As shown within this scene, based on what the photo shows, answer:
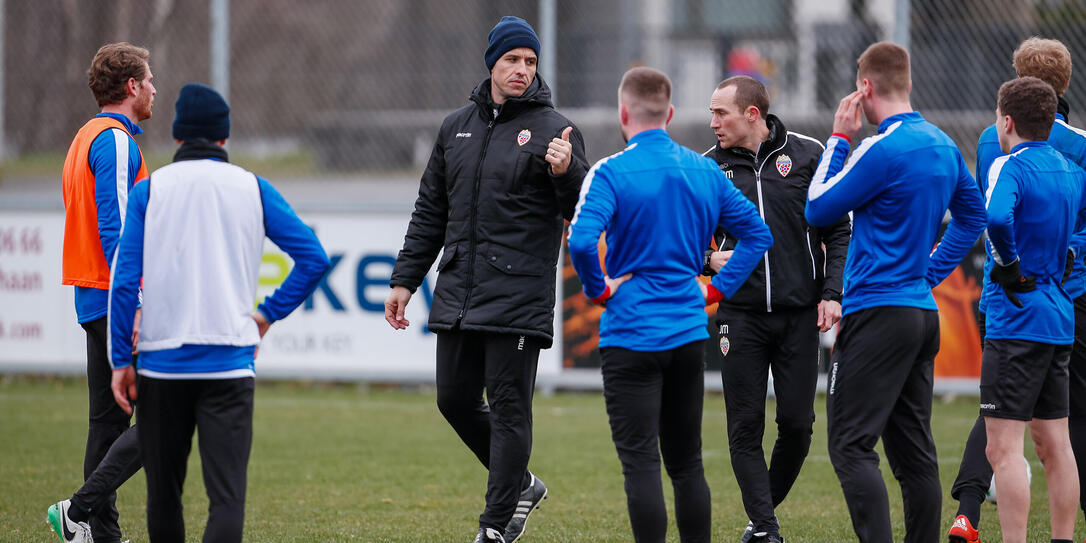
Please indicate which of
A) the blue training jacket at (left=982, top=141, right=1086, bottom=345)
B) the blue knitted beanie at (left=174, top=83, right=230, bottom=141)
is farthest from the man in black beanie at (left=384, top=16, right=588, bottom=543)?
the blue training jacket at (left=982, top=141, right=1086, bottom=345)

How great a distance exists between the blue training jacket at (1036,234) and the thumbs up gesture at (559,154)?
168 centimetres

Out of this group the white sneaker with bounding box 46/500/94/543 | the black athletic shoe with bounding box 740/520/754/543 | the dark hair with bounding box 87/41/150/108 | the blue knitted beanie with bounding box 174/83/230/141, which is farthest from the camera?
the black athletic shoe with bounding box 740/520/754/543

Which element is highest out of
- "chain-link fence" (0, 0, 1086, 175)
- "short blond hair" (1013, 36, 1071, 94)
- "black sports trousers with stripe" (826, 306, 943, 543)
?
"chain-link fence" (0, 0, 1086, 175)

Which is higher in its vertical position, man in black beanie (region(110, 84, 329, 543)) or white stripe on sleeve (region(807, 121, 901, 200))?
white stripe on sleeve (region(807, 121, 901, 200))

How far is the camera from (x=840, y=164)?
466 cm

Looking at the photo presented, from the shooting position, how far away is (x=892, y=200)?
15.0 ft

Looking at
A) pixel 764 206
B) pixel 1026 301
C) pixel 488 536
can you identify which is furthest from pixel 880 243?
pixel 488 536

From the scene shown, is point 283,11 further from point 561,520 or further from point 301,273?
point 301,273

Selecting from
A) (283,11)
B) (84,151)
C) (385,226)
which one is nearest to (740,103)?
(84,151)

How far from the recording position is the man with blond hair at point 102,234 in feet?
16.7

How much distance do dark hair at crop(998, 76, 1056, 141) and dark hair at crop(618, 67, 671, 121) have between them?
1515 millimetres

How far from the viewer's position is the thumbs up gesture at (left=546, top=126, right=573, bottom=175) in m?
5.06

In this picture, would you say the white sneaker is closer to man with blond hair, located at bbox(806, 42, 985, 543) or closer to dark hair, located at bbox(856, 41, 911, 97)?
man with blond hair, located at bbox(806, 42, 985, 543)

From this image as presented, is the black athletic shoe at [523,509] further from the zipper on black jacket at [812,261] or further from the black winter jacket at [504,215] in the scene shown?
the zipper on black jacket at [812,261]
